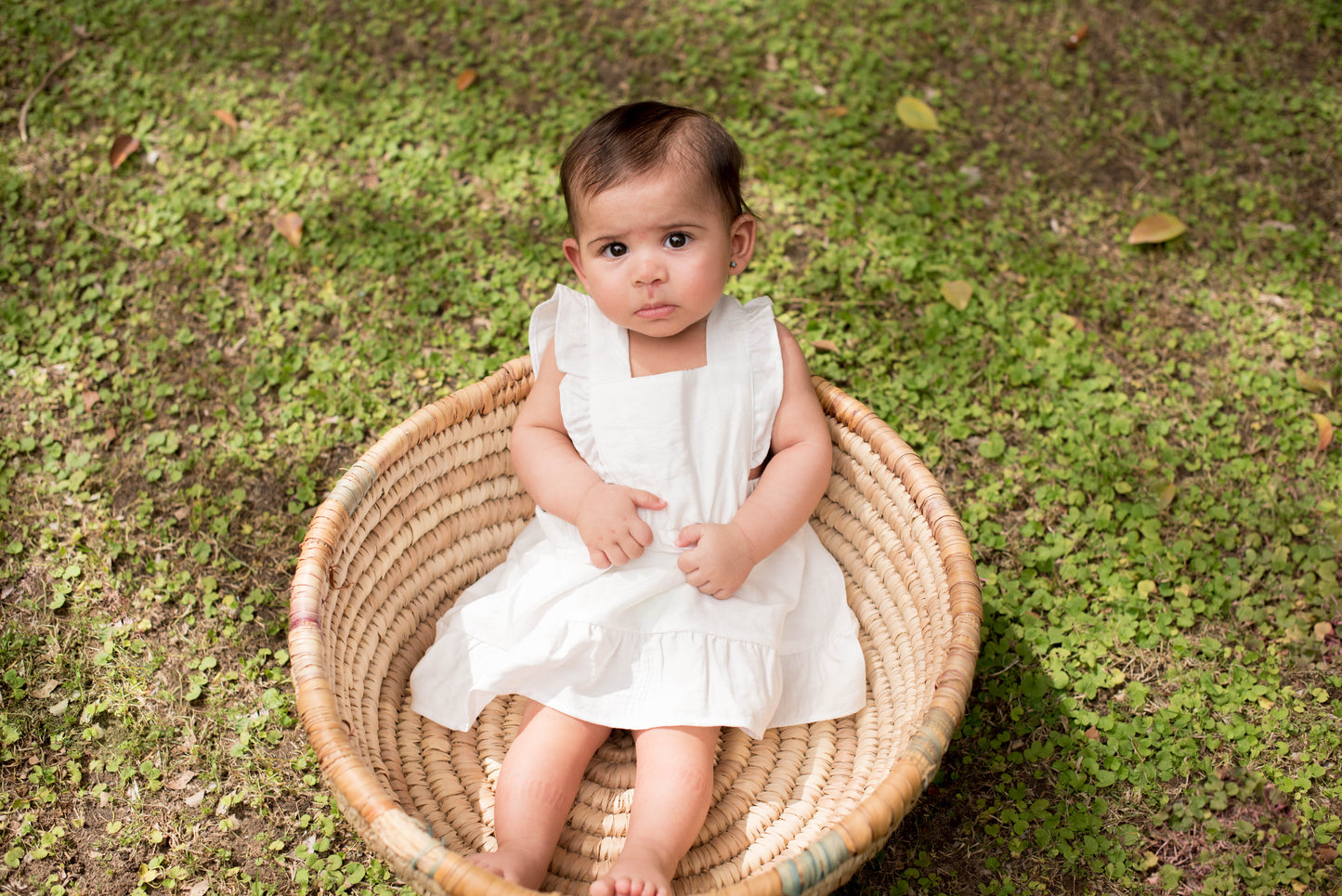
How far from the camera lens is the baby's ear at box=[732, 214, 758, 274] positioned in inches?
85.0

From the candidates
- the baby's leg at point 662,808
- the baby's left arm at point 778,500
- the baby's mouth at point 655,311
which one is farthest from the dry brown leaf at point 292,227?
the baby's leg at point 662,808

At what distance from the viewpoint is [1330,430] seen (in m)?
2.84

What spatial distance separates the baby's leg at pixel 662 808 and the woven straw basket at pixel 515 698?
0.17 m

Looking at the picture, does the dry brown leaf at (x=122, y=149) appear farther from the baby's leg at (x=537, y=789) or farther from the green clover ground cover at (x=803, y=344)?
the baby's leg at (x=537, y=789)

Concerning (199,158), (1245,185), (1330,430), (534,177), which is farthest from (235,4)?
(1330,430)

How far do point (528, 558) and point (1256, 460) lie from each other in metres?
2.09

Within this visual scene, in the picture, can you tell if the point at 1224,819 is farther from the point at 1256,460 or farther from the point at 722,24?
the point at 722,24

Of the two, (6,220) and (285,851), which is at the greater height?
(6,220)

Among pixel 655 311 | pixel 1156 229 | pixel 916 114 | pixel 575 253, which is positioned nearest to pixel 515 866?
pixel 655 311

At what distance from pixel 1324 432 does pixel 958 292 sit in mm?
1116

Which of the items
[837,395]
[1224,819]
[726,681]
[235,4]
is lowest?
[1224,819]

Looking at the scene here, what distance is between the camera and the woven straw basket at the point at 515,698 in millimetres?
1752

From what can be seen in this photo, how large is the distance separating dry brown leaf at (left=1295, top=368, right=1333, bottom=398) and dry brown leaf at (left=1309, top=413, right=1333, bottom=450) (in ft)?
0.35

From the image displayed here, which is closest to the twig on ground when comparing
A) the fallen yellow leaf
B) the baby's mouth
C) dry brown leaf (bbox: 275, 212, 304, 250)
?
dry brown leaf (bbox: 275, 212, 304, 250)
